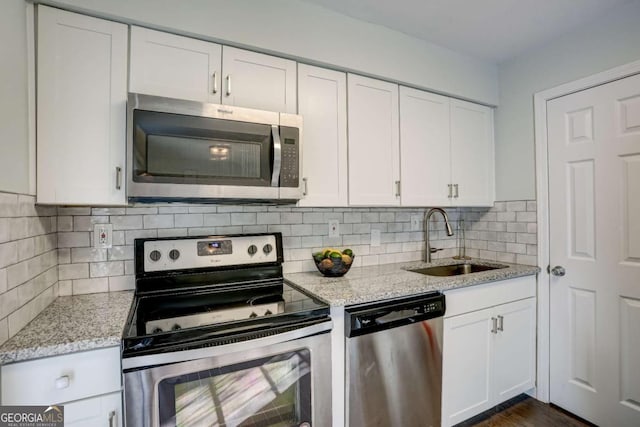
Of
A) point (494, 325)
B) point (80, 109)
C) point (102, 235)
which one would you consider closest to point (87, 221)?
point (102, 235)

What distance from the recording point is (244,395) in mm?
1153

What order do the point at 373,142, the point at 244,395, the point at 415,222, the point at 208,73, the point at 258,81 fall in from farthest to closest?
the point at 415,222, the point at 373,142, the point at 258,81, the point at 208,73, the point at 244,395

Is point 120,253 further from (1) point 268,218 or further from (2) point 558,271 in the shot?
(2) point 558,271

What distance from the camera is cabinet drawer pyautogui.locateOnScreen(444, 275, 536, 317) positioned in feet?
5.70

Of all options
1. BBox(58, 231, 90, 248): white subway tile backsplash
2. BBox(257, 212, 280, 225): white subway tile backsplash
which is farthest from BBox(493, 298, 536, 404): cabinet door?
BBox(58, 231, 90, 248): white subway tile backsplash

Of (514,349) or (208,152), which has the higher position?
(208,152)

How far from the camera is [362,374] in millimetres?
1427

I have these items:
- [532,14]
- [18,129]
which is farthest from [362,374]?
[532,14]

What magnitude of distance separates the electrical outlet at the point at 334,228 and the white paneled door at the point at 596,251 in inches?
58.1

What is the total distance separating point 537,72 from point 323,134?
5.48 ft

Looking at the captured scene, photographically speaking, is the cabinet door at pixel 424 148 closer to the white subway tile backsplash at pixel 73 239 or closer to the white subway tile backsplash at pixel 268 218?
the white subway tile backsplash at pixel 268 218

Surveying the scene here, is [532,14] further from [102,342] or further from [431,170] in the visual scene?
[102,342]

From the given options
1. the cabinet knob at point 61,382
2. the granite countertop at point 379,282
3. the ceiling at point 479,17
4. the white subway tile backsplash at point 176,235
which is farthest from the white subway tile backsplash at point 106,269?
the ceiling at point 479,17

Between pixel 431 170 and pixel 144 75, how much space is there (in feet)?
5.76
